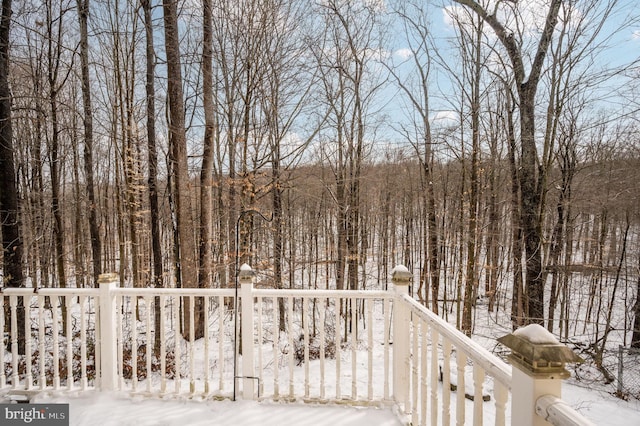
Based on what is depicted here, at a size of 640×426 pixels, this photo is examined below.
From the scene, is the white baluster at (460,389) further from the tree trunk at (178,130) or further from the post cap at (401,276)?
the tree trunk at (178,130)

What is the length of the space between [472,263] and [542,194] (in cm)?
234

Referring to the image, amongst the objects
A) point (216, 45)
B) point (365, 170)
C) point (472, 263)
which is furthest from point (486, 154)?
point (216, 45)

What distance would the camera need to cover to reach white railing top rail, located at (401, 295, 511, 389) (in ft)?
3.74

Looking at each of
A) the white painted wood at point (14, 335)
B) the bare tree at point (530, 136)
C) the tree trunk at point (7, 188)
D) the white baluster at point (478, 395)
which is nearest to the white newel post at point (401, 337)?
the white baluster at point (478, 395)

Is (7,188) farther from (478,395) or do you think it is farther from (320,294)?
(478,395)

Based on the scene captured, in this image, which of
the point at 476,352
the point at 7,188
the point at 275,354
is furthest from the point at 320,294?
the point at 7,188

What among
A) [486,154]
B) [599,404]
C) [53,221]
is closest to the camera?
[599,404]

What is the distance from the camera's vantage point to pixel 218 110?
6520mm

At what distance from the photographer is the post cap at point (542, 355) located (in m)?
0.91

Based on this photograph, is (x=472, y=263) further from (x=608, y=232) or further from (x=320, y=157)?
(x=608, y=232)

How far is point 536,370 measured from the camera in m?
0.92

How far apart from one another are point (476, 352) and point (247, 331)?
171 centimetres

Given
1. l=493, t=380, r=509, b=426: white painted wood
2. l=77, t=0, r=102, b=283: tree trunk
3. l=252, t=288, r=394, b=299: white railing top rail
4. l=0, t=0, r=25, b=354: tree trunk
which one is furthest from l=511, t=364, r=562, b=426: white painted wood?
l=77, t=0, r=102, b=283: tree trunk

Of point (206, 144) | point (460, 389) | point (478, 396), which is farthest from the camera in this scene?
point (206, 144)
